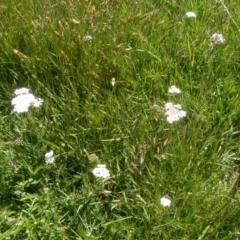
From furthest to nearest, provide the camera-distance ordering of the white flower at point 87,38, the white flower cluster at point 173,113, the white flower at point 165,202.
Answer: the white flower at point 87,38 < the white flower cluster at point 173,113 < the white flower at point 165,202

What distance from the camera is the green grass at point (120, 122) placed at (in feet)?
5.14

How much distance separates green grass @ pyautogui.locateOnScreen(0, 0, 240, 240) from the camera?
157 centimetres

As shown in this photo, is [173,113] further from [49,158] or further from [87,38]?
[87,38]

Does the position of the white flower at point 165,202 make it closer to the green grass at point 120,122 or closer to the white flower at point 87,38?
the green grass at point 120,122

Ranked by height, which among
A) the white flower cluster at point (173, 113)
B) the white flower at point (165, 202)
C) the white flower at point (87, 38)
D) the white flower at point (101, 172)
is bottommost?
the white flower at point (165, 202)

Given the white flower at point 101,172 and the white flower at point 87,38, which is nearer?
the white flower at point 101,172

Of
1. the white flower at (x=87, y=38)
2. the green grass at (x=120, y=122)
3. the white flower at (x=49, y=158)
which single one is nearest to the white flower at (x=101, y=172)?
the green grass at (x=120, y=122)

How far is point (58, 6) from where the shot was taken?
2.14 meters

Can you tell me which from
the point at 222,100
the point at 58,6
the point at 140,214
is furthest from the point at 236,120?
the point at 58,6

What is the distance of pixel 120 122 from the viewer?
5.90 feet

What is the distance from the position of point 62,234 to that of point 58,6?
3.48 feet

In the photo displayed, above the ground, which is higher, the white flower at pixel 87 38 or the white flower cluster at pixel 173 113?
the white flower at pixel 87 38

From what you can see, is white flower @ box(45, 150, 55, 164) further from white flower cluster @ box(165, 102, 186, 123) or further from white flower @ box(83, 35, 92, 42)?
white flower @ box(83, 35, 92, 42)

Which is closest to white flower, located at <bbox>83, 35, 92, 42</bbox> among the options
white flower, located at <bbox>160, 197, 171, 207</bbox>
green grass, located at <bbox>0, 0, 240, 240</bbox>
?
green grass, located at <bbox>0, 0, 240, 240</bbox>
